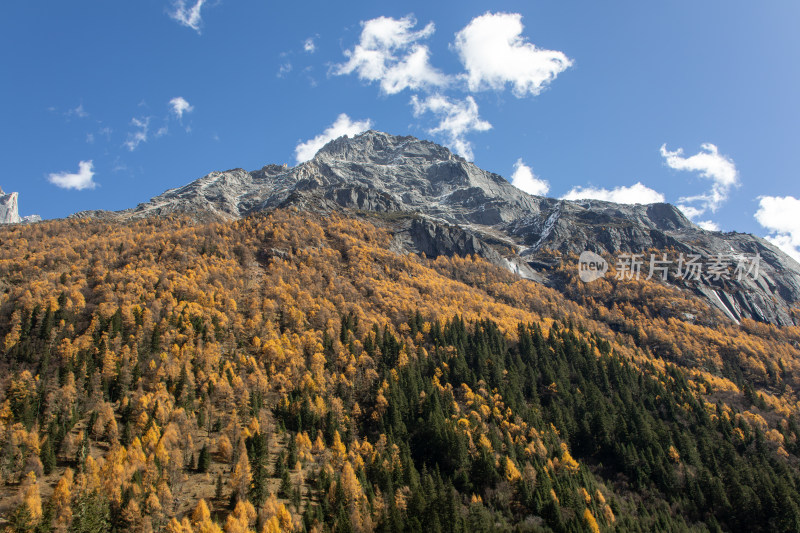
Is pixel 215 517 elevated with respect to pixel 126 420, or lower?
lower

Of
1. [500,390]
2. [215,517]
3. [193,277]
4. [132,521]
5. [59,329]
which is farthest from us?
[193,277]

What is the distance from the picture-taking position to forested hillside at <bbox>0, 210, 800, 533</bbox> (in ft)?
267

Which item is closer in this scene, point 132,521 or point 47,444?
point 132,521

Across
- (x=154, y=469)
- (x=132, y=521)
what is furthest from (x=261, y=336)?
(x=132, y=521)

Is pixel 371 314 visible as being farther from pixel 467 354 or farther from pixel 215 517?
pixel 215 517

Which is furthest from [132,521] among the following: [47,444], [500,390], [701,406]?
[701,406]

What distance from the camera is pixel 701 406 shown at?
136500 mm

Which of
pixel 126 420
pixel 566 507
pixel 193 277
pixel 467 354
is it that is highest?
pixel 193 277

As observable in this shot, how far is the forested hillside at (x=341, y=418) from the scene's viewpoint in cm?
8144

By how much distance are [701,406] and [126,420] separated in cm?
15728

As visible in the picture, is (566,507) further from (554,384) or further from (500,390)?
(554,384)

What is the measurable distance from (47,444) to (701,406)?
167 meters

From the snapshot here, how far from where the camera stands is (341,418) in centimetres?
11569

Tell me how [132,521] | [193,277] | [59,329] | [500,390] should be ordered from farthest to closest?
[193,277]
[500,390]
[59,329]
[132,521]
